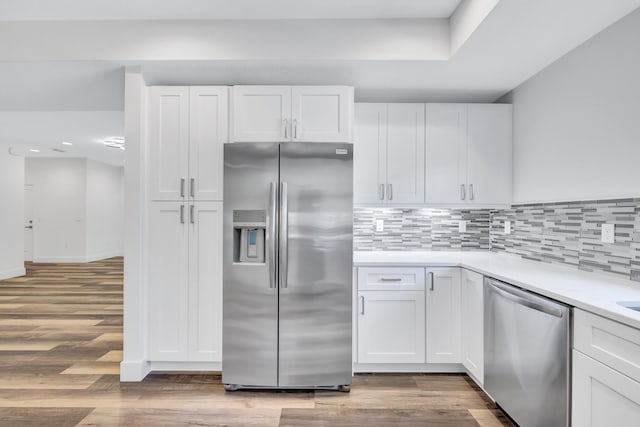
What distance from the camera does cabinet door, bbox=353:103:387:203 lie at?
323cm

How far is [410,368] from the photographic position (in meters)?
2.95

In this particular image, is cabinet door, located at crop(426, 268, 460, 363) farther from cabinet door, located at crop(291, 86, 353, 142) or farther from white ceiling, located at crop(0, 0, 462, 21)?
white ceiling, located at crop(0, 0, 462, 21)

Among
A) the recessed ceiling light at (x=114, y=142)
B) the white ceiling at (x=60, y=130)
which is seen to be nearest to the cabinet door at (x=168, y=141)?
the white ceiling at (x=60, y=130)

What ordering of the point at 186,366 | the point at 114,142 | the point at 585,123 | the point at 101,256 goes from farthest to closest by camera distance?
1. the point at 101,256
2. the point at 114,142
3. the point at 186,366
4. the point at 585,123

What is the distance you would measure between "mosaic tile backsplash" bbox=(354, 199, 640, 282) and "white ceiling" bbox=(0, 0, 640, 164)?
101 centimetres

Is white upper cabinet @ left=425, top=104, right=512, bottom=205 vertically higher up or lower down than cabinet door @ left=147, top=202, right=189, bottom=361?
higher up

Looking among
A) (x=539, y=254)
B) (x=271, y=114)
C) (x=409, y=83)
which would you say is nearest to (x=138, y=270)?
(x=271, y=114)

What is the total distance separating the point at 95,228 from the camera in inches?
383

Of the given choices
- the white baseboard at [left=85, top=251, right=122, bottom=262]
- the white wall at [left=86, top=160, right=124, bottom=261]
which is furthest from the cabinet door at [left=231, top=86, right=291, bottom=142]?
the white baseboard at [left=85, top=251, right=122, bottom=262]

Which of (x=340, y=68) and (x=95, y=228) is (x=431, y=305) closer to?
(x=340, y=68)

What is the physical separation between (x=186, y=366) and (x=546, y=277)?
2527 millimetres

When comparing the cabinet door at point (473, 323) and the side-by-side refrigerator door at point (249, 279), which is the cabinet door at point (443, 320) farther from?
the side-by-side refrigerator door at point (249, 279)

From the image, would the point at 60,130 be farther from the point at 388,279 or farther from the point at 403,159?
the point at 388,279

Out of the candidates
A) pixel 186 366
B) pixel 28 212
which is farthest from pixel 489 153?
pixel 28 212
